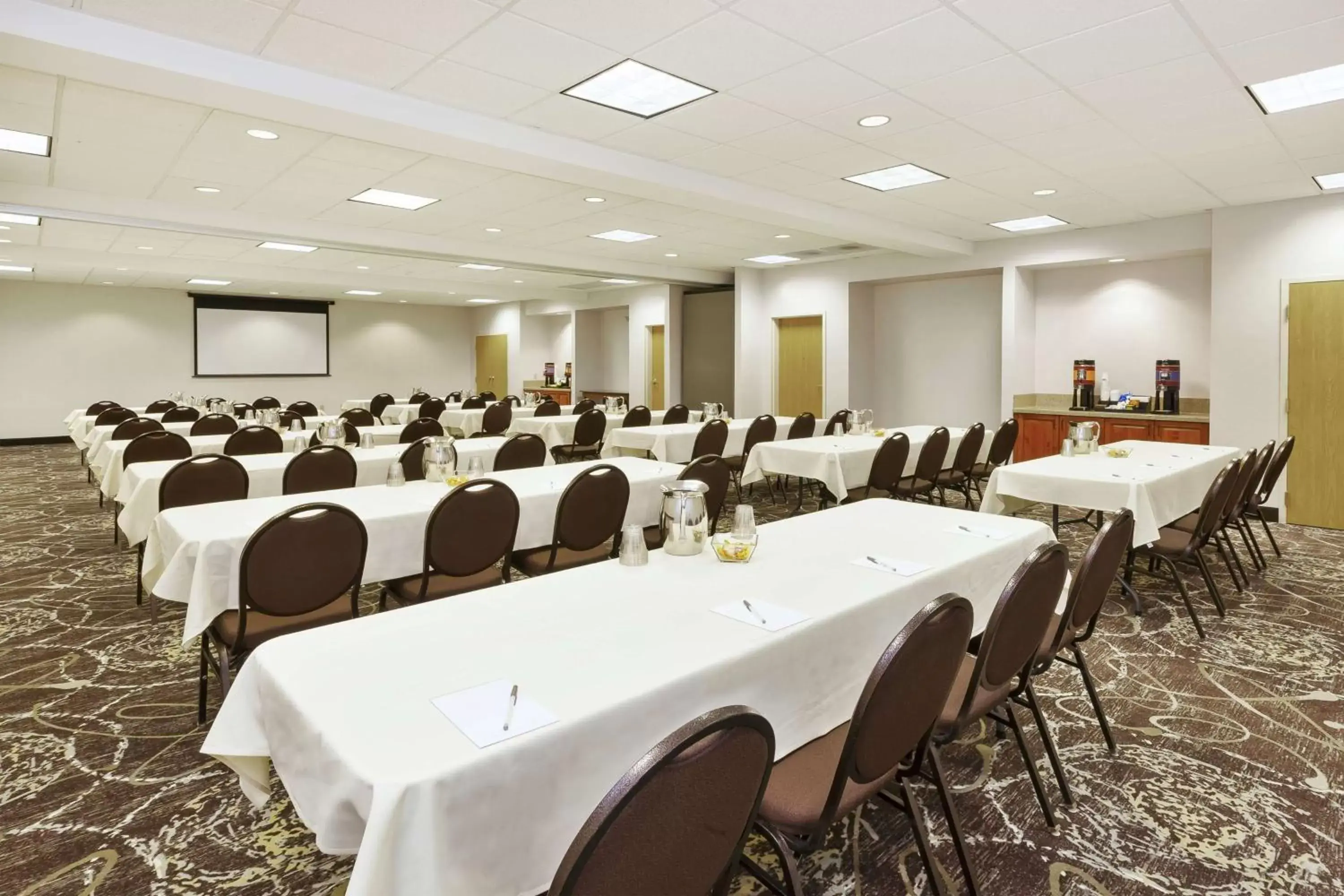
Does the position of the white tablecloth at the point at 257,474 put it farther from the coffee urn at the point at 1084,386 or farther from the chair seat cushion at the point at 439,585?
the coffee urn at the point at 1084,386

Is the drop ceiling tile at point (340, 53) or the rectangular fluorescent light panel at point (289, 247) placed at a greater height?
the rectangular fluorescent light panel at point (289, 247)

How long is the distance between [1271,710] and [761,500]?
16.8 feet

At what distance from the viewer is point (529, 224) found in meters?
8.59

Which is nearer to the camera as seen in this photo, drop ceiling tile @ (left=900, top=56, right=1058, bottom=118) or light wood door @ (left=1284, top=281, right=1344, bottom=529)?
drop ceiling tile @ (left=900, top=56, right=1058, bottom=118)

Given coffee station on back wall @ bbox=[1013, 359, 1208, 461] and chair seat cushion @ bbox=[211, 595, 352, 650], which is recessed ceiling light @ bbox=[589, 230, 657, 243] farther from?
chair seat cushion @ bbox=[211, 595, 352, 650]

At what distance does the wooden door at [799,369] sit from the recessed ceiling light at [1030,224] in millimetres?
3339

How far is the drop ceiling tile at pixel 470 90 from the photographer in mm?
4195

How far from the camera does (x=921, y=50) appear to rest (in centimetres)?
388

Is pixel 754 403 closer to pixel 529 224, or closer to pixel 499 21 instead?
pixel 529 224

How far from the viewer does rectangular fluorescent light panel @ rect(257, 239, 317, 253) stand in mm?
9320

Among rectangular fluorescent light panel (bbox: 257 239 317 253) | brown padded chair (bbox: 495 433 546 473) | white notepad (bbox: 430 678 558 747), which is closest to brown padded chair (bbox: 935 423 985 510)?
brown padded chair (bbox: 495 433 546 473)

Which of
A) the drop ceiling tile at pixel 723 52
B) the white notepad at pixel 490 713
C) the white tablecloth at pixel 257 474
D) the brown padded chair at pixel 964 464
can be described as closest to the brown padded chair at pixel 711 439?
the white tablecloth at pixel 257 474

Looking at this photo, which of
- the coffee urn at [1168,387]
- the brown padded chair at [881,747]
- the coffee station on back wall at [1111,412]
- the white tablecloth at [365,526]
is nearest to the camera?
the brown padded chair at [881,747]

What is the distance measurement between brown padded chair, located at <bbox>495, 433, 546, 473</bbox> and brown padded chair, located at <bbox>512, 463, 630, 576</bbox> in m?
1.75
